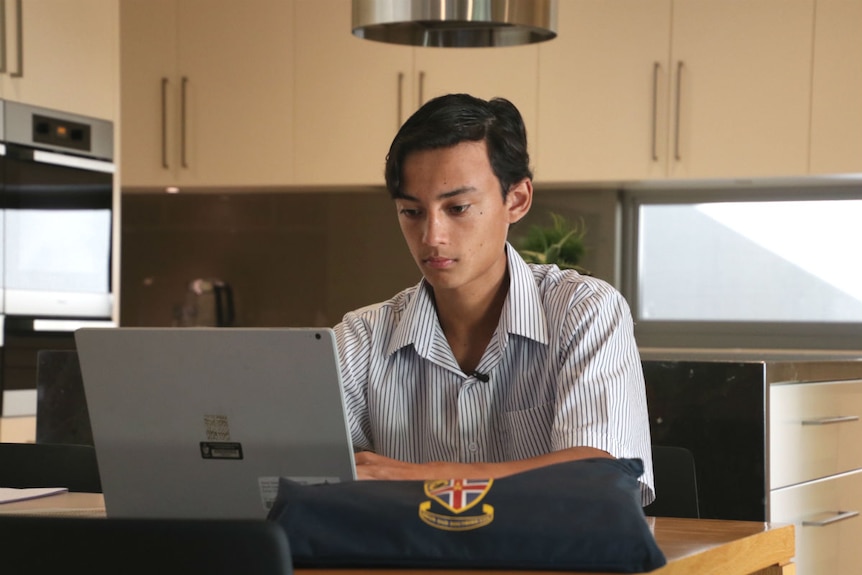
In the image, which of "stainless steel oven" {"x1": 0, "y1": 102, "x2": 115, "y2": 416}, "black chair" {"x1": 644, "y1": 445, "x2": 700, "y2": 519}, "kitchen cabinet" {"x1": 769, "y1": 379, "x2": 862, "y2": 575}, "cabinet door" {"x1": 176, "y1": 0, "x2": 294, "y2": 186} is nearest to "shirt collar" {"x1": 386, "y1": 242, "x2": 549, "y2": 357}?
"black chair" {"x1": 644, "y1": 445, "x2": 700, "y2": 519}

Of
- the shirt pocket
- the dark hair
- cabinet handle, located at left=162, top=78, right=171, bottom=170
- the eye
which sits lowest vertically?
the shirt pocket

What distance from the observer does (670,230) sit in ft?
14.4

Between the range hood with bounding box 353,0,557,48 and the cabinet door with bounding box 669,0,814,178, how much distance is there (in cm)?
134

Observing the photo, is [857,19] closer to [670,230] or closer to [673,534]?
[670,230]

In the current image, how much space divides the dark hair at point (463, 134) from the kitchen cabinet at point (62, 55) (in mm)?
2119

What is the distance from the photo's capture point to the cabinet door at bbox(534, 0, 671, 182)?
3.97 m

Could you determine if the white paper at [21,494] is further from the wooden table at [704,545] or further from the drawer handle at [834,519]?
the drawer handle at [834,519]

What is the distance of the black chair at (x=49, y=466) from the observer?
6.28 ft

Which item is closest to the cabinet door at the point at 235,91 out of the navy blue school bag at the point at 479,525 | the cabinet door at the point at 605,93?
the cabinet door at the point at 605,93

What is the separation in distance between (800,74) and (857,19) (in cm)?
23

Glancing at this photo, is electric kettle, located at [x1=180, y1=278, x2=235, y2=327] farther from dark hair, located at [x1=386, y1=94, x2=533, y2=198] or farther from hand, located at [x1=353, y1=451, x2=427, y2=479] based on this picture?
hand, located at [x1=353, y1=451, x2=427, y2=479]

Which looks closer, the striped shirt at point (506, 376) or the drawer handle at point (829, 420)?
the striped shirt at point (506, 376)

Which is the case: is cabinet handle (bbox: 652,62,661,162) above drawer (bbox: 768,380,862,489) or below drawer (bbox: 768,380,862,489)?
above

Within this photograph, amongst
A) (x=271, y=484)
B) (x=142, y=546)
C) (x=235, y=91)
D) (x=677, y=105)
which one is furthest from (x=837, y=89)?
(x=142, y=546)
